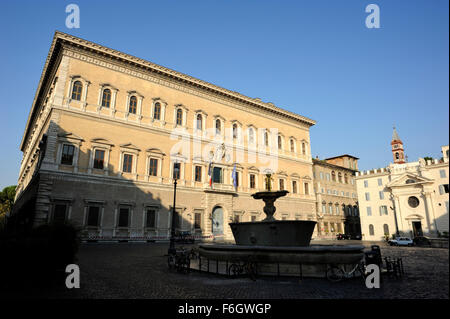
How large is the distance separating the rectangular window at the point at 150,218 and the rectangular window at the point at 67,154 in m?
A: 7.52

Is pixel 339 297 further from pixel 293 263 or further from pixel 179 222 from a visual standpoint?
pixel 179 222

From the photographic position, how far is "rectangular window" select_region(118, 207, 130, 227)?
927 inches

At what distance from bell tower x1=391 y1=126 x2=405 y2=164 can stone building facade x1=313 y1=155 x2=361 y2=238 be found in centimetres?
866

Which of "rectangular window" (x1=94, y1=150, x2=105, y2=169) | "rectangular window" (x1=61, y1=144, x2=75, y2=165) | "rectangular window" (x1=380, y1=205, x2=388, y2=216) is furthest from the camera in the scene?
"rectangular window" (x1=380, y1=205, x2=388, y2=216)

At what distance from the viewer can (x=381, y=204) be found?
38.3m

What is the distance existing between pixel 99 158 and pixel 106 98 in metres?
5.56

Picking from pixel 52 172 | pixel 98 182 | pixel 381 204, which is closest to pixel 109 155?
pixel 98 182

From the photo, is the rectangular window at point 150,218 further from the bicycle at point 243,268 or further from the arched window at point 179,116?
the bicycle at point 243,268

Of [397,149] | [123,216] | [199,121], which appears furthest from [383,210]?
[123,216]

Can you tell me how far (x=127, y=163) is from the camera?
25016mm

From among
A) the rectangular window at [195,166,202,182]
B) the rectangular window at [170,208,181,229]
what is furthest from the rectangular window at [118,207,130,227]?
the rectangular window at [195,166,202,182]

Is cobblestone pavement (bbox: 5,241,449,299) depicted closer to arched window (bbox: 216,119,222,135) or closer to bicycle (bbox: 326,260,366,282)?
bicycle (bbox: 326,260,366,282)

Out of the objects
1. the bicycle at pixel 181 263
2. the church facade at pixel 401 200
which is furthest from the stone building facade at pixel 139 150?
the church facade at pixel 401 200

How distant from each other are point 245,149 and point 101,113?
16.1 m
